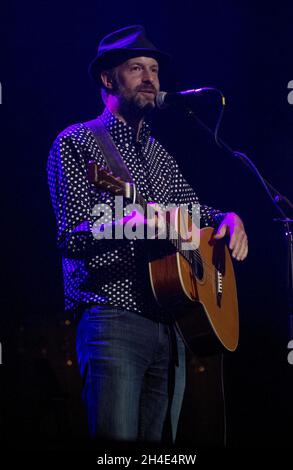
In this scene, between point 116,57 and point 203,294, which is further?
point 116,57

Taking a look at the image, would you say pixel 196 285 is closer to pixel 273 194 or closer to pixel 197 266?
pixel 197 266

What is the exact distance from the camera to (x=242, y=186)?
4.55 meters

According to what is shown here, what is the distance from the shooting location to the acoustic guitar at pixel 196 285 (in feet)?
8.73

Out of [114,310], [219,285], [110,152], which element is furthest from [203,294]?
[110,152]

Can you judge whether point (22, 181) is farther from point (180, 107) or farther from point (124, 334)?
point (124, 334)

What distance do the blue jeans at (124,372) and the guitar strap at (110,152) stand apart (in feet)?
1.92

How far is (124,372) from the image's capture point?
2611 millimetres

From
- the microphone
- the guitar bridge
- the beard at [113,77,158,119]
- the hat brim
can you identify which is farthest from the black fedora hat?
the guitar bridge

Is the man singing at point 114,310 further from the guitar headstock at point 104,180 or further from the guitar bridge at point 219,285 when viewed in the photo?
the guitar bridge at point 219,285

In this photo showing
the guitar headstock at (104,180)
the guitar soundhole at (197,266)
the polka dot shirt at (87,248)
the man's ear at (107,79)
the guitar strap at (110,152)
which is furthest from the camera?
the man's ear at (107,79)

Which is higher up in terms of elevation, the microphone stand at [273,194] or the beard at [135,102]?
the beard at [135,102]

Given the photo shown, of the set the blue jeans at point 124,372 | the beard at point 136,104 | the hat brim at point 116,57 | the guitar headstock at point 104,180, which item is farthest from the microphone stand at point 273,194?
the blue jeans at point 124,372

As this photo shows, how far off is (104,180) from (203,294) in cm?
77
